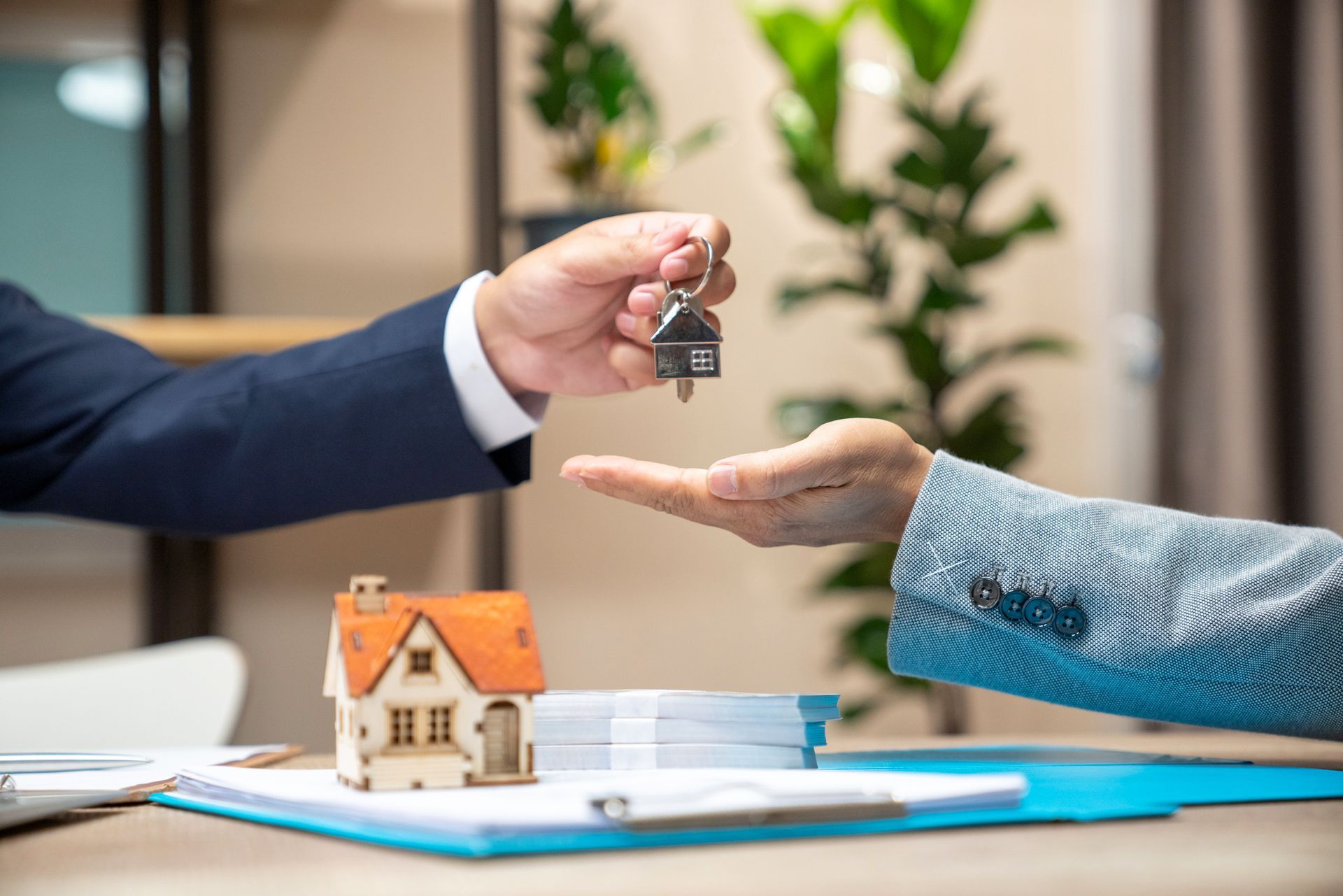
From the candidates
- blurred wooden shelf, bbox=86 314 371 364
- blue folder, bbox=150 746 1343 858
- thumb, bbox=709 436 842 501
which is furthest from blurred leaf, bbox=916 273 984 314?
thumb, bbox=709 436 842 501

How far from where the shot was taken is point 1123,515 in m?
0.72

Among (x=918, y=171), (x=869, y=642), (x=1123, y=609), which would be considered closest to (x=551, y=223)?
(x=918, y=171)

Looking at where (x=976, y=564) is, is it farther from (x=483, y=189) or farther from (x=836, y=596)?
(x=836, y=596)

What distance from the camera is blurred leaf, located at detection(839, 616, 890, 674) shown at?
1903 mm

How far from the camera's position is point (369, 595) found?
22.2 inches

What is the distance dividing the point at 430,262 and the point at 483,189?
40 centimetres

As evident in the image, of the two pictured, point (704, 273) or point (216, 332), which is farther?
point (216, 332)

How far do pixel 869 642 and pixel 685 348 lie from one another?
132 cm

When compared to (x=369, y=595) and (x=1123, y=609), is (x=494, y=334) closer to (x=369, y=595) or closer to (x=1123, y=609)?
(x=369, y=595)

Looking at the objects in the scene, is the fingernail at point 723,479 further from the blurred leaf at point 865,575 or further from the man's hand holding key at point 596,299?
the blurred leaf at point 865,575

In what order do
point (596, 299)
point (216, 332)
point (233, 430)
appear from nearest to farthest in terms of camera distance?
point (596, 299) < point (233, 430) < point (216, 332)

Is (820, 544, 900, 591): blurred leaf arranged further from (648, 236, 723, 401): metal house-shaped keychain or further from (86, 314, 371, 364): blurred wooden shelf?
(648, 236, 723, 401): metal house-shaped keychain

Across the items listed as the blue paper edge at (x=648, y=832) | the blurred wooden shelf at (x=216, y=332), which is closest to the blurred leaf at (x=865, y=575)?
the blurred wooden shelf at (x=216, y=332)

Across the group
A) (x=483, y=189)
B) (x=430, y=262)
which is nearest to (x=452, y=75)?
(x=430, y=262)
